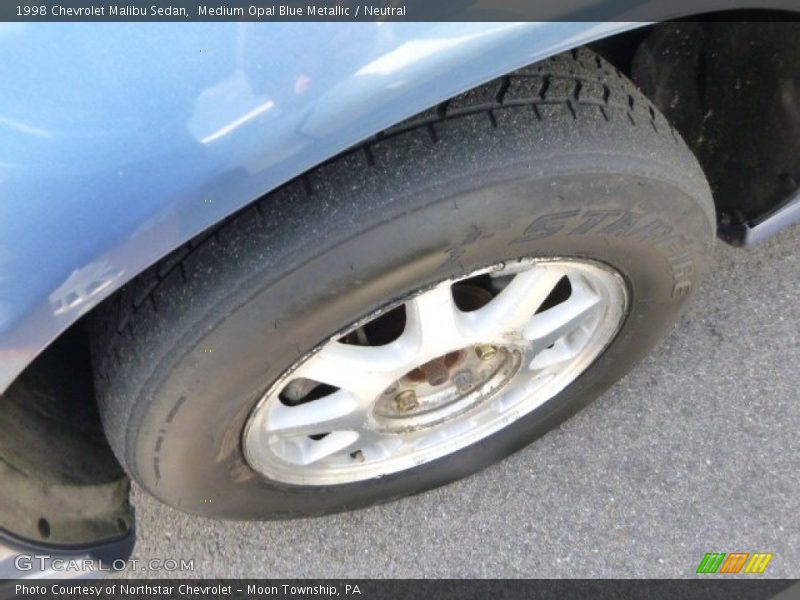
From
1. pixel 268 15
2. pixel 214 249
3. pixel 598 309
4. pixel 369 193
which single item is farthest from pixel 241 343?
pixel 598 309

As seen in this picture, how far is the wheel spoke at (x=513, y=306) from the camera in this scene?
4.37 feet

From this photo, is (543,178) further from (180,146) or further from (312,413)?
(312,413)

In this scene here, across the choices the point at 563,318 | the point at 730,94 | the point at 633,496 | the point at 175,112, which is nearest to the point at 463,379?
the point at 563,318

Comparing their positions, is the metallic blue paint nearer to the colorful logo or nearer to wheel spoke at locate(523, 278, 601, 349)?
wheel spoke at locate(523, 278, 601, 349)

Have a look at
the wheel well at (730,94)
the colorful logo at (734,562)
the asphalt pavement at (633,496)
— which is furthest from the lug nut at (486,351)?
the colorful logo at (734,562)

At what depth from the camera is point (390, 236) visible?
1030 millimetres

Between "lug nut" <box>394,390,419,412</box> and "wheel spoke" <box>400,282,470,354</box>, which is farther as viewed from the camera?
"lug nut" <box>394,390,419,412</box>

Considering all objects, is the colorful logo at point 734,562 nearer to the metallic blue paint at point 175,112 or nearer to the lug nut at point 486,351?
the lug nut at point 486,351

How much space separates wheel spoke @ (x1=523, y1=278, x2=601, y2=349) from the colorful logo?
622 mm

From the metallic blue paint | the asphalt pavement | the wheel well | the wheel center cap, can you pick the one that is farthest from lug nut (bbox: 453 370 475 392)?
the metallic blue paint

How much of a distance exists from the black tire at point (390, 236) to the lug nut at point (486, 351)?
30 cm

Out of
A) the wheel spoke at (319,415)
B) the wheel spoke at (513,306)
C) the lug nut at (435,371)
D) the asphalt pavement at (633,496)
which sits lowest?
the asphalt pavement at (633,496)

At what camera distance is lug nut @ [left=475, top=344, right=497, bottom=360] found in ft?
4.82

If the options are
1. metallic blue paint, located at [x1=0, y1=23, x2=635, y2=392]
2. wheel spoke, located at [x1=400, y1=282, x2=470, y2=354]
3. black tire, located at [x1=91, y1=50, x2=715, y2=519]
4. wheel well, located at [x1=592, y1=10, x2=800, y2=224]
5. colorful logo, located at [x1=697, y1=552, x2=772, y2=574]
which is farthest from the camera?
colorful logo, located at [x1=697, y1=552, x2=772, y2=574]
